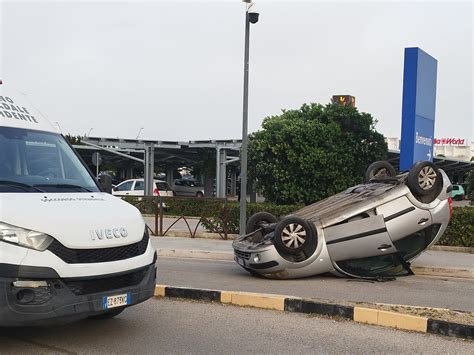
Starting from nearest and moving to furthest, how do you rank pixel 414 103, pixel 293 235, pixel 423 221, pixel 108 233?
1. pixel 108 233
2. pixel 293 235
3. pixel 423 221
4. pixel 414 103

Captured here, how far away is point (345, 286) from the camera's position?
26.2 feet

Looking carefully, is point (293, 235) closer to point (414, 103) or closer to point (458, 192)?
point (414, 103)

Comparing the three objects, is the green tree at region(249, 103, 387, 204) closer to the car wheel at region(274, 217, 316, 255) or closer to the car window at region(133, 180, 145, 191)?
the car wheel at region(274, 217, 316, 255)

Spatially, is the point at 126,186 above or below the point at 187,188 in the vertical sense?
above

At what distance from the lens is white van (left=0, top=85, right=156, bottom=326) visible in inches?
161

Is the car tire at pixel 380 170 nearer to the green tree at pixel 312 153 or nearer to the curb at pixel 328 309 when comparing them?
the curb at pixel 328 309

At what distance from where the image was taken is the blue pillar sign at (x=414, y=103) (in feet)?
42.6

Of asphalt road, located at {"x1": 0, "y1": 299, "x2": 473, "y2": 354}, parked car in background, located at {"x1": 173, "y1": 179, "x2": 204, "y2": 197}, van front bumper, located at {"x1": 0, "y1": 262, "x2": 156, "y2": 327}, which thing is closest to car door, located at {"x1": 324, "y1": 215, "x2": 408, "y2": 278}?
asphalt road, located at {"x1": 0, "y1": 299, "x2": 473, "y2": 354}

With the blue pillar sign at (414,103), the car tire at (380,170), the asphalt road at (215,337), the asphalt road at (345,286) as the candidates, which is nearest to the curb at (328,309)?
the asphalt road at (215,337)

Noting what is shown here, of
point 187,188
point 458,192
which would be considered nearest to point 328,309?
point 187,188

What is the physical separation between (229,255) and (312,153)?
6.71 meters

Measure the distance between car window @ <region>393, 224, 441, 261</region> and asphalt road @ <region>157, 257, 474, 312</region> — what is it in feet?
1.80

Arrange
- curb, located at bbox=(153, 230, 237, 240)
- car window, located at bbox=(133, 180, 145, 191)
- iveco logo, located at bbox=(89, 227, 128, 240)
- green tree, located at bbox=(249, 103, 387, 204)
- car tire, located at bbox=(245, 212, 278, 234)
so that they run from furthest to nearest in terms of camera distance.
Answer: car window, located at bbox=(133, 180, 145, 191) → green tree, located at bbox=(249, 103, 387, 204) → curb, located at bbox=(153, 230, 237, 240) → car tire, located at bbox=(245, 212, 278, 234) → iveco logo, located at bbox=(89, 227, 128, 240)

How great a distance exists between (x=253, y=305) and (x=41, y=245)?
10.8 feet
